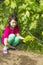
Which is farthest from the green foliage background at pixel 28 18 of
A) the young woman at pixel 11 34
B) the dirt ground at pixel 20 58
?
the dirt ground at pixel 20 58

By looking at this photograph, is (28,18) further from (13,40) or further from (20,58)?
(20,58)

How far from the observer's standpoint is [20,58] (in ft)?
13.3

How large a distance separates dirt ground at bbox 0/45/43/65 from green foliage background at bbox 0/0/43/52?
256mm

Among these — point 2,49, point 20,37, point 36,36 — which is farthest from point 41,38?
point 2,49

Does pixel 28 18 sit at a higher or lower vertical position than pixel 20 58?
higher

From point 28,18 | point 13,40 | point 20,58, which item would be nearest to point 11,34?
point 13,40

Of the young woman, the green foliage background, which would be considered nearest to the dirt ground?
the young woman

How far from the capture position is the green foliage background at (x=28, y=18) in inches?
155

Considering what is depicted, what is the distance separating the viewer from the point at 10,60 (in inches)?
157

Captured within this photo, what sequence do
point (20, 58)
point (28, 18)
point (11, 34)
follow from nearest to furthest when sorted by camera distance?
point (20, 58) → point (28, 18) → point (11, 34)

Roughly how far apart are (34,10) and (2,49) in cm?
89

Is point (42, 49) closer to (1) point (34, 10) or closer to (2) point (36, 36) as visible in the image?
(2) point (36, 36)

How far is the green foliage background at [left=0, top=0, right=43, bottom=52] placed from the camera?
3933 mm

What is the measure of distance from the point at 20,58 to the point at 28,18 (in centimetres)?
65
